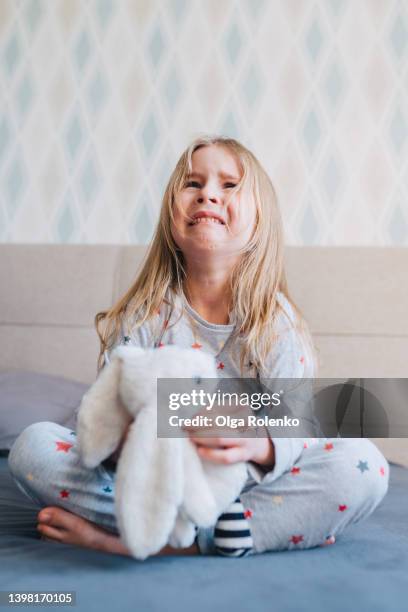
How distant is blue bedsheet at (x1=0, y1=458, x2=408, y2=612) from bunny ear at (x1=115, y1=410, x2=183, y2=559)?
0.04 metres

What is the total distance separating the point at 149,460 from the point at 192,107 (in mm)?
Result: 1645

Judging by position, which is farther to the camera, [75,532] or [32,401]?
[32,401]

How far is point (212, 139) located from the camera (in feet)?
3.89

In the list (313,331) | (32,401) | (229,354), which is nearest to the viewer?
(229,354)

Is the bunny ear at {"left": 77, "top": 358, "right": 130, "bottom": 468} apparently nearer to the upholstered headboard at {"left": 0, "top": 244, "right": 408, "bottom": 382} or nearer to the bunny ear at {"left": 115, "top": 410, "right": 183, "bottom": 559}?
the bunny ear at {"left": 115, "top": 410, "right": 183, "bottom": 559}

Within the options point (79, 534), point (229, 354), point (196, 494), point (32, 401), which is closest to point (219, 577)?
point (196, 494)

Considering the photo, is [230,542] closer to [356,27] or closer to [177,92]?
[177,92]

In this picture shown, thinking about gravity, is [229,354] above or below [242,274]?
below

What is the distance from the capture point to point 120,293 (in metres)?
1.84

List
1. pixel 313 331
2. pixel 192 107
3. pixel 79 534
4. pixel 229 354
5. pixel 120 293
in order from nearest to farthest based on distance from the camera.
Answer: pixel 79 534 → pixel 229 354 → pixel 313 331 → pixel 120 293 → pixel 192 107

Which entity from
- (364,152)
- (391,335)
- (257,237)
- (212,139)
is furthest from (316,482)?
(364,152)

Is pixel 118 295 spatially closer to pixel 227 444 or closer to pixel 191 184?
pixel 191 184

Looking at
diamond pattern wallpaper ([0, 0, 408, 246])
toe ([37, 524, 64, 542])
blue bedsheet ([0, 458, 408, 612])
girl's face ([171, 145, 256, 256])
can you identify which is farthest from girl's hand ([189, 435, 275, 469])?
diamond pattern wallpaper ([0, 0, 408, 246])

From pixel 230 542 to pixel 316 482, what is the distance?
0.44 ft
